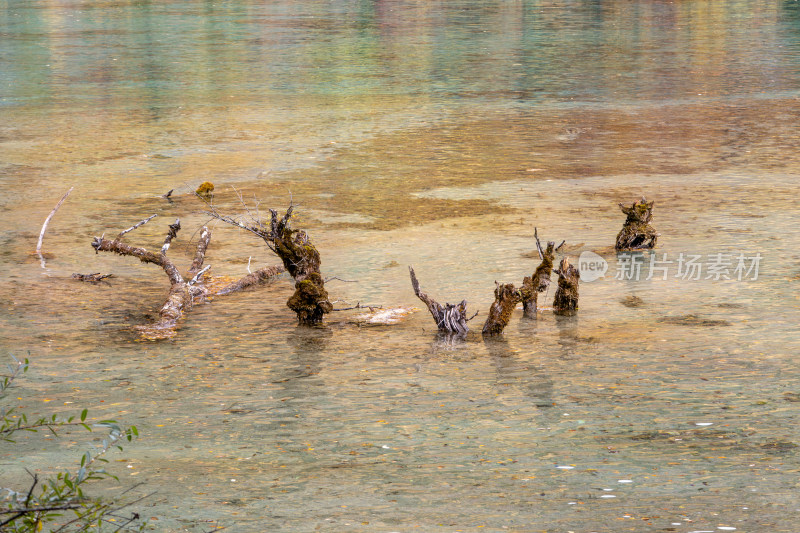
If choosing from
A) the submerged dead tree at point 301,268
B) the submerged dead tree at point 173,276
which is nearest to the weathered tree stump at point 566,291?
the submerged dead tree at point 301,268

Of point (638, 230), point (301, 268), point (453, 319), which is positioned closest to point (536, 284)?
point (453, 319)

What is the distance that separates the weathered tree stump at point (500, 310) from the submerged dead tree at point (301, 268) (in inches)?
33.6

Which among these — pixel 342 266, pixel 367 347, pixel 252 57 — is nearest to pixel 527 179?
pixel 342 266

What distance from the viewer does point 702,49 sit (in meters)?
19.5

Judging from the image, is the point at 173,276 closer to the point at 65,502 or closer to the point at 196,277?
the point at 196,277

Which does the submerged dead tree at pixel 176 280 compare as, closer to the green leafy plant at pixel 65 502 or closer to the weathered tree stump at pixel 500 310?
the green leafy plant at pixel 65 502

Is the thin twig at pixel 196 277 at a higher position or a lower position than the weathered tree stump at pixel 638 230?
lower

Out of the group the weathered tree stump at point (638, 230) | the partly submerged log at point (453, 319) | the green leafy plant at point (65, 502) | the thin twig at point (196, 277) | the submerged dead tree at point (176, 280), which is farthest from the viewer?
the weathered tree stump at point (638, 230)

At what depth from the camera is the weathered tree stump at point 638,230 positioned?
7398mm

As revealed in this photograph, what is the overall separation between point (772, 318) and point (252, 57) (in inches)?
552

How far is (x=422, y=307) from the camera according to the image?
645 centimetres

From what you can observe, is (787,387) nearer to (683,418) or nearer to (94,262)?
(683,418)

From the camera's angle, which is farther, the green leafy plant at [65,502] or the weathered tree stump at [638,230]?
the weathered tree stump at [638,230]

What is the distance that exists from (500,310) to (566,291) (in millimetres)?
492
